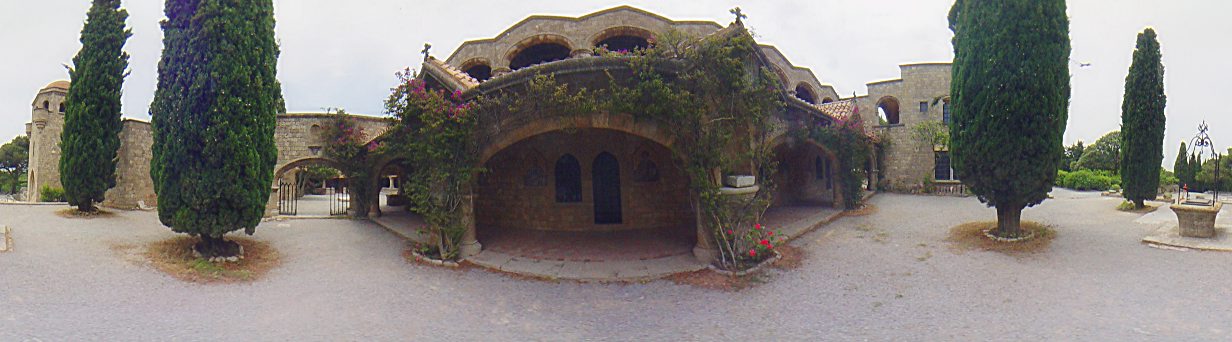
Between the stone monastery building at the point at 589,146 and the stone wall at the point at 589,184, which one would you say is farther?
the stone wall at the point at 589,184

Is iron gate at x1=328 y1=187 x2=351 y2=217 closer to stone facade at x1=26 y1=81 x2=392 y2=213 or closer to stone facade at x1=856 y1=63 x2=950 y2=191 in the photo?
stone facade at x1=26 y1=81 x2=392 y2=213

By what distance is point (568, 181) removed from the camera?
11.8 meters

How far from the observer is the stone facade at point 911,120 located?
22359mm

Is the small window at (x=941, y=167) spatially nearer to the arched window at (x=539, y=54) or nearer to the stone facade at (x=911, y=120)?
the stone facade at (x=911, y=120)

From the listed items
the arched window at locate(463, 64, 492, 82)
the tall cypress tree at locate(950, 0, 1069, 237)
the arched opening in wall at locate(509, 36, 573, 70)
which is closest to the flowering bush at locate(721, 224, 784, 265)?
the tall cypress tree at locate(950, 0, 1069, 237)

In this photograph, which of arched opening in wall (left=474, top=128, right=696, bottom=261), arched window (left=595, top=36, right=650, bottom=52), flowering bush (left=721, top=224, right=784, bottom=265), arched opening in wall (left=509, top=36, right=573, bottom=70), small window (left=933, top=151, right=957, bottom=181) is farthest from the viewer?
small window (left=933, top=151, right=957, bottom=181)

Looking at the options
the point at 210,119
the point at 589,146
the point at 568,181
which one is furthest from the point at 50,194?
the point at 589,146

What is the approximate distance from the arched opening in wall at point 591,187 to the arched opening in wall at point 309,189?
708 cm

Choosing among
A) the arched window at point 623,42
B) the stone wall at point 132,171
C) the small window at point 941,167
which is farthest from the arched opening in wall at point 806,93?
the stone wall at point 132,171

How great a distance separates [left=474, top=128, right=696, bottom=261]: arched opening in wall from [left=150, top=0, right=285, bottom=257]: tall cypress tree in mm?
4591

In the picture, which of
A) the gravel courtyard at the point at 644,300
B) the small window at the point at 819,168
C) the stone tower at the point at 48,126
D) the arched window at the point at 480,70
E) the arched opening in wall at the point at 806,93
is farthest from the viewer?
the arched opening in wall at the point at 806,93

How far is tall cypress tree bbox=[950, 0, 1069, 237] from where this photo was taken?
905cm

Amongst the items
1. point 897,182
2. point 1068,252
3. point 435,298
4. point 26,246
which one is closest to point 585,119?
point 435,298

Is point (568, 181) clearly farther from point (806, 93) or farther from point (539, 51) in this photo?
point (806, 93)
